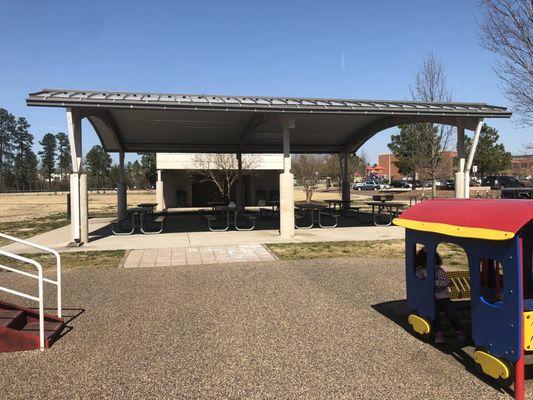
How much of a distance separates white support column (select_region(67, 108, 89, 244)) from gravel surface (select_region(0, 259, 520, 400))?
16.6 ft

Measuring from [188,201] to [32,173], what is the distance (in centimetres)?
7598

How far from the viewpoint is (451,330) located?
5.17 meters

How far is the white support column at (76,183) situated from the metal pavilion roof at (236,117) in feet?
1.30

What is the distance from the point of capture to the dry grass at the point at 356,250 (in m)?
10.3

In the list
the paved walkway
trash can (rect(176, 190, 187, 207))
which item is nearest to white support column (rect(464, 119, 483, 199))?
the paved walkway

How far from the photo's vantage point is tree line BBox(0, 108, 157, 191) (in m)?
93.4

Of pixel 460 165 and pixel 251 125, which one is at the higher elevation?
pixel 251 125

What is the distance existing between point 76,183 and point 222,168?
729 inches

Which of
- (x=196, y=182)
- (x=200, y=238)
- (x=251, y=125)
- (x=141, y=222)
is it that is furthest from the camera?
(x=196, y=182)

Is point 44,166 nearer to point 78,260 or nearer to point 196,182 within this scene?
point 196,182

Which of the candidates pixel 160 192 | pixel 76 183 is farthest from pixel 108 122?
pixel 160 192

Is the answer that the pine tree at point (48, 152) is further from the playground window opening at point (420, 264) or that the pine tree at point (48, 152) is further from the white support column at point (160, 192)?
the playground window opening at point (420, 264)

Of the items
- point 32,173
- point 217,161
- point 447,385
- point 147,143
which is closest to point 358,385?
point 447,385

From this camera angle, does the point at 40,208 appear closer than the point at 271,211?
No
